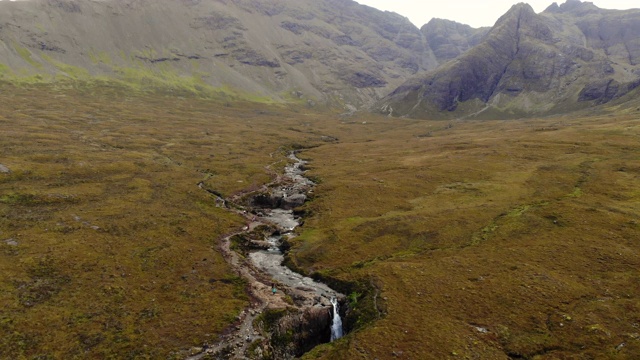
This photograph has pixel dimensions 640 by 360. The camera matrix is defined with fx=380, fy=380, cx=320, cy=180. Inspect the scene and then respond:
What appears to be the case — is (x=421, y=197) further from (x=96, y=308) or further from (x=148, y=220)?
(x=96, y=308)

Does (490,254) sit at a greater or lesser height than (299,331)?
greater

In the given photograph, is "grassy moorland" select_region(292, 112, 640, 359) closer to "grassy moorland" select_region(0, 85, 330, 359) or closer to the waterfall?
the waterfall

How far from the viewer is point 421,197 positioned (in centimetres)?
8919

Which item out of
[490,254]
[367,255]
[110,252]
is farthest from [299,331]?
[110,252]

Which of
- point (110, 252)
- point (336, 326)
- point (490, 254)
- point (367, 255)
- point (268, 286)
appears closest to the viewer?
point (336, 326)

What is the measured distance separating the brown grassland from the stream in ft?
6.65

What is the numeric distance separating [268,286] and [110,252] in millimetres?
24884

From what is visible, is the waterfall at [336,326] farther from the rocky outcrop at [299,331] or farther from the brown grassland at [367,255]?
the brown grassland at [367,255]

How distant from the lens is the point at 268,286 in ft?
172

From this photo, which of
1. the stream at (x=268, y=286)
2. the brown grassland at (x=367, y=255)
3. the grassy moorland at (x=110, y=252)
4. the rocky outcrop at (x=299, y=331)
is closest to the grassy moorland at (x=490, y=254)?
the brown grassland at (x=367, y=255)

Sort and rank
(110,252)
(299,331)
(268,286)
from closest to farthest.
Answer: (299,331) < (268,286) < (110,252)

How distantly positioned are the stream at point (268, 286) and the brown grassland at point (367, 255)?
2027 mm

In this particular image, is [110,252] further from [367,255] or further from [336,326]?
[367,255]

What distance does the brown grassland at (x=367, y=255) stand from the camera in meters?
38.8
